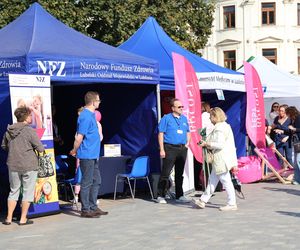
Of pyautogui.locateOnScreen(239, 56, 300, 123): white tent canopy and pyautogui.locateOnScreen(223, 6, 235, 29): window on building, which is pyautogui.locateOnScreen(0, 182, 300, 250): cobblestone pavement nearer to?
pyautogui.locateOnScreen(239, 56, 300, 123): white tent canopy

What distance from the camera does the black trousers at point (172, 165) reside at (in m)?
9.14

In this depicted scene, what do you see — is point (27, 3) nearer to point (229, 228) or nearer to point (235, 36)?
point (229, 228)

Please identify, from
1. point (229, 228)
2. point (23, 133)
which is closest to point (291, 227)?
point (229, 228)

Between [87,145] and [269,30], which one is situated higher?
[269,30]

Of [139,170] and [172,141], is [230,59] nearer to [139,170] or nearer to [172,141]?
[139,170]

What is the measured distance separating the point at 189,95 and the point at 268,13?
33036 millimetres

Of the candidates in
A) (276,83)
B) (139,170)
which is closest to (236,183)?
(139,170)

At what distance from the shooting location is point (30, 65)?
25.6 feet

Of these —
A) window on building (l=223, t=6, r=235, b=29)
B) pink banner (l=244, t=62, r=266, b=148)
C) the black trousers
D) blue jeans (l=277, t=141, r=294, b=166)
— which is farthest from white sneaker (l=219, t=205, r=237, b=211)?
window on building (l=223, t=6, r=235, b=29)

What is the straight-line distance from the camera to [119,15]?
23.6 metres

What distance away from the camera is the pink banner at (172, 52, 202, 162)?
9.92m

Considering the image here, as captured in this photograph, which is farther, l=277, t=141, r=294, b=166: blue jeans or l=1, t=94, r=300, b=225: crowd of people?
l=277, t=141, r=294, b=166: blue jeans

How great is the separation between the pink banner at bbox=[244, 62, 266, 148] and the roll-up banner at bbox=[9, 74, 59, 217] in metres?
5.44

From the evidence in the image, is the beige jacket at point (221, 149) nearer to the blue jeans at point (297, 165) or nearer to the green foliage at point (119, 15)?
the blue jeans at point (297, 165)
